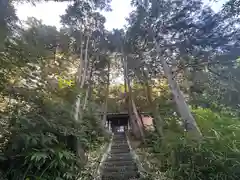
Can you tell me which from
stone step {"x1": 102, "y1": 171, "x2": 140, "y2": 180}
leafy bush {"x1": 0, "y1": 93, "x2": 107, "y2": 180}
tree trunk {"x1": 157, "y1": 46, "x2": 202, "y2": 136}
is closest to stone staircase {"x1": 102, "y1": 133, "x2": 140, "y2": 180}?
stone step {"x1": 102, "y1": 171, "x2": 140, "y2": 180}

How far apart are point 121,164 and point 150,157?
46.1 inches

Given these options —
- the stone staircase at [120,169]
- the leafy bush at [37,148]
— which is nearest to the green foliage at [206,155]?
the stone staircase at [120,169]

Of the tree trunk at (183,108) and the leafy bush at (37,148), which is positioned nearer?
the leafy bush at (37,148)

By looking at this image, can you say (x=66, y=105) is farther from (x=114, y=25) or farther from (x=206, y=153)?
(x=114, y=25)

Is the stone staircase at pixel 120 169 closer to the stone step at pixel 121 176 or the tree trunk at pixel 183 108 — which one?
the stone step at pixel 121 176

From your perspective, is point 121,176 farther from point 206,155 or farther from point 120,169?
point 206,155

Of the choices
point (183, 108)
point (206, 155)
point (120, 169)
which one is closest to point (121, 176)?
point (120, 169)

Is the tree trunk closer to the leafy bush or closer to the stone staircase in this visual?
the stone staircase

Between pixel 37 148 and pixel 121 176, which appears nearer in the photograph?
pixel 37 148

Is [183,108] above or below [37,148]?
above

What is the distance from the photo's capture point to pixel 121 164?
20.9ft

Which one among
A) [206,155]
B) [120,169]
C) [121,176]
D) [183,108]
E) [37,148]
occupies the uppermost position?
[183,108]

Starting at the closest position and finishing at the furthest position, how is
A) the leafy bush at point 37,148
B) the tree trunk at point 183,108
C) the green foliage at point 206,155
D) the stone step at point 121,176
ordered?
the green foliage at point 206,155 → the leafy bush at point 37,148 → the stone step at point 121,176 → the tree trunk at point 183,108

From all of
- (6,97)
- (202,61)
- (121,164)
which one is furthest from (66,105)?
(202,61)
